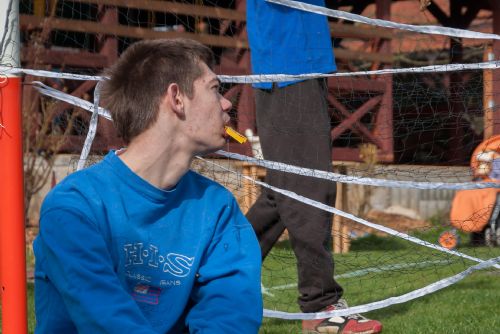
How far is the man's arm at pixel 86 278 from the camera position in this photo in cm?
232

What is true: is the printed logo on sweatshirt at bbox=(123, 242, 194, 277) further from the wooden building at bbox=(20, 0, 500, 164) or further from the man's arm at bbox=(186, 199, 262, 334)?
the wooden building at bbox=(20, 0, 500, 164)

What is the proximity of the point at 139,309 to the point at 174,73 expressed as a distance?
2.15 ft

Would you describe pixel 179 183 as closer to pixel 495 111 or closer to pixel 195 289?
pixel 195 289

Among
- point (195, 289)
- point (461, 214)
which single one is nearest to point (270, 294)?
point (195, 289)

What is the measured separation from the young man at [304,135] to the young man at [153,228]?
1528mm

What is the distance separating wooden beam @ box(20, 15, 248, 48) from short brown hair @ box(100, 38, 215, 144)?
3608 millimetres

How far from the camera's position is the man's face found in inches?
105

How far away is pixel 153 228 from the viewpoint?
256 cm

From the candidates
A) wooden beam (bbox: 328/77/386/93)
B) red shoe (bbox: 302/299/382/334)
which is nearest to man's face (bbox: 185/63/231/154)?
red shoe (bbox: 302/299/382/334)

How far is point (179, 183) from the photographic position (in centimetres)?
268

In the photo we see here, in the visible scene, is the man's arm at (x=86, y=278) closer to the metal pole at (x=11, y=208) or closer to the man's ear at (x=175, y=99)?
the man's ear at (x=175, y=99)

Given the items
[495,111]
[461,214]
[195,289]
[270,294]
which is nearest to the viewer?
[195,289]

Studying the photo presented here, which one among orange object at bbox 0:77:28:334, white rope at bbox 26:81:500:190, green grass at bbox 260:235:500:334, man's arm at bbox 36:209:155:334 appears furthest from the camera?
green grass at bbox 260:235:500:334

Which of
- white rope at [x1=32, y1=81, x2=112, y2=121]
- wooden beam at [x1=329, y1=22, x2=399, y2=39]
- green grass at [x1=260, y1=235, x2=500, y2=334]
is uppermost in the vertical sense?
wooden beam at [x1=329, y1=22, x2=399, y2=39]
